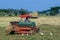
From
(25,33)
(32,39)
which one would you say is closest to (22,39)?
(32,39)

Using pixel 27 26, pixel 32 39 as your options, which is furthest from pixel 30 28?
pixel 32 39

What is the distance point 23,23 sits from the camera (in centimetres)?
1634

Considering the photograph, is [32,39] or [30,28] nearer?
[32,39]

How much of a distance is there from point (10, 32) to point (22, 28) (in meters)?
0.83

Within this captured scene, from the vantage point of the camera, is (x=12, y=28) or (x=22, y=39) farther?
(x=12, y=28)

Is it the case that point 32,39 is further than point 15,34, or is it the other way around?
point 15,34

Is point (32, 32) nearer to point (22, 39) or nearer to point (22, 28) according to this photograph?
point (22, 28)

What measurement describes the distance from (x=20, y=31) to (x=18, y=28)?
22 centimetres

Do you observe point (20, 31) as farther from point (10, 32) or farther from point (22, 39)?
point (22, 39)

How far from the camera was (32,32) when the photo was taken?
16.1 metres

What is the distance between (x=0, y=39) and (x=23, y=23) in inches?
119

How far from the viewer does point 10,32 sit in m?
16.4

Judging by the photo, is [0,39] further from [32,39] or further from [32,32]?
[32,32]

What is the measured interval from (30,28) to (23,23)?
532 mm
